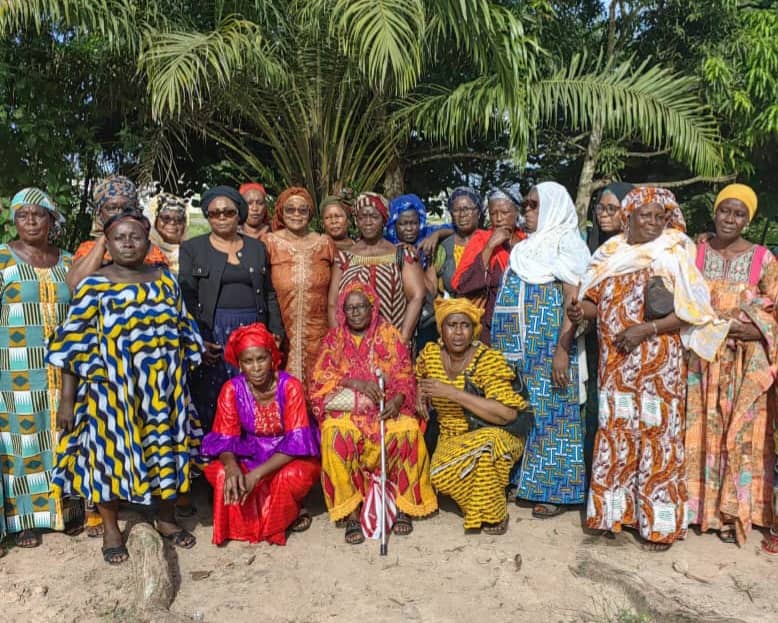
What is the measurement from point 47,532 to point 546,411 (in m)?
2.98

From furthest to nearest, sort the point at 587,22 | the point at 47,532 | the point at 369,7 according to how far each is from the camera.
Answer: the point at 587,22 → the point at 369,7 → the point at 47,532

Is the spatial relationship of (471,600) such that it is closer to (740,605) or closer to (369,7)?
(740,605)

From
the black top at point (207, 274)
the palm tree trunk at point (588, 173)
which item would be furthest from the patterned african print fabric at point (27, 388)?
the palm tree trunk at point (588, 173)

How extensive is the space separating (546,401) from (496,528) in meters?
0.80

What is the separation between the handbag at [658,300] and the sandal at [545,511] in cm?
137

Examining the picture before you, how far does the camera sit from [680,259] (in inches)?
141

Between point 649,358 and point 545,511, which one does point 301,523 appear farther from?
point 649,358

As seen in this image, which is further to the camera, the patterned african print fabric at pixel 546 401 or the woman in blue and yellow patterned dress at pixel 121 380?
the patterned african print fabric at pixel 546 401

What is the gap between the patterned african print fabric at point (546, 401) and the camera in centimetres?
415

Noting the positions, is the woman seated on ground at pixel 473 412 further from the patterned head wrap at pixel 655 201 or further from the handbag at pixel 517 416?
the patterned head wrap at pixel 655 201

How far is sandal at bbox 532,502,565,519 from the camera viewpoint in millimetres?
4188

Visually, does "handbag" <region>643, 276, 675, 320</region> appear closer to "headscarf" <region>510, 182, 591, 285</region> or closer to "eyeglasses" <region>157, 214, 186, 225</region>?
"headscarf" <region>510, 182, 591, 285</region>

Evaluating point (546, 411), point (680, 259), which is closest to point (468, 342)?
point (546, 411)

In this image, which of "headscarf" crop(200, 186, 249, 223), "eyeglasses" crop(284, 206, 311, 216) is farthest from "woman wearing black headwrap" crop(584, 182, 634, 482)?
"headscarf" crop(200, 186, 249, 223)
